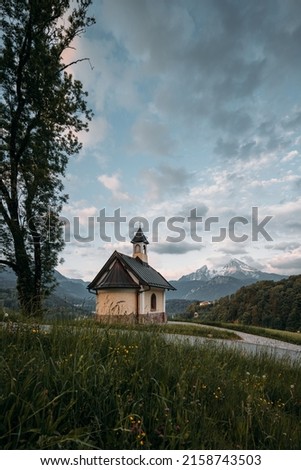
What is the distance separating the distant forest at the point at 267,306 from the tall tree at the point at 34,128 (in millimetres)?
56000

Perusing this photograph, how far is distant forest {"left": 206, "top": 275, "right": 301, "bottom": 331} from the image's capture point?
64.3 metres

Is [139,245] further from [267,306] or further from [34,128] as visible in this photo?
[267,306]

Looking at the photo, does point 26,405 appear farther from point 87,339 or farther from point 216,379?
point 216,379

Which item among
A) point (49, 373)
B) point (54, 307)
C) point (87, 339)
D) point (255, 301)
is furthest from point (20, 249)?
point (255, 301)

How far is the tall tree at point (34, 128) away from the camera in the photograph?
13.8 m

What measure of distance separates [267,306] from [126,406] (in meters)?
75.8

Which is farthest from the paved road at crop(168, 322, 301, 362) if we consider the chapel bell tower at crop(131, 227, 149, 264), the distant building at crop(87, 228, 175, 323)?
the chapel bell tower at crop(131, 227, 149, 264)

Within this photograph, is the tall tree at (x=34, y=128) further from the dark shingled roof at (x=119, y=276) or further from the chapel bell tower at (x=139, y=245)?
the chapel bell tower at (x=139, y=245)

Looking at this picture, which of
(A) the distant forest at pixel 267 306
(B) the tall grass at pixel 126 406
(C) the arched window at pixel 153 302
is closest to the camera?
(B) the tall grass at pixel 126 406

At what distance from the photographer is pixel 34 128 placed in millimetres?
15422

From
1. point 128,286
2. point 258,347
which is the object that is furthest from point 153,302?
point 258,347

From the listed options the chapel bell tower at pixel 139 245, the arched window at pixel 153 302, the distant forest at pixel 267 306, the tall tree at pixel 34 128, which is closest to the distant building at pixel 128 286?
the arched window at pixel 153 302

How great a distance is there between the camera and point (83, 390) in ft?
8.63

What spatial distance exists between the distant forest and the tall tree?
56000 millimetres
